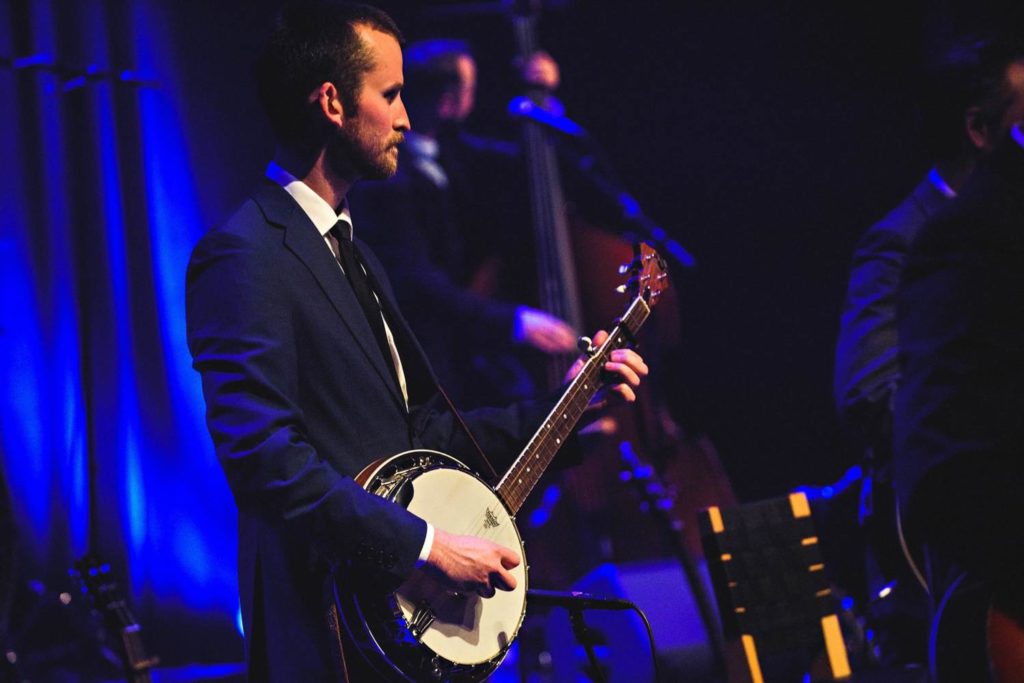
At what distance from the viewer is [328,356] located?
2594 millimetres

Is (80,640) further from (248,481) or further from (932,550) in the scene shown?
(932,550)

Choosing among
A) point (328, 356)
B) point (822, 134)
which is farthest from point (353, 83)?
point (822, 134)

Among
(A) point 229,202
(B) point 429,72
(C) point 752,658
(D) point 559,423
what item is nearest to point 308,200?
(D) point 559,423

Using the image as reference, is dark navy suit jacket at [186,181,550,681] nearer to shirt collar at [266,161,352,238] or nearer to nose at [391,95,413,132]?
shirt collar at [266,161,352,238]

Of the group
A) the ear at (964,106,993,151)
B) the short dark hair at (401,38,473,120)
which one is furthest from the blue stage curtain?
the ear at (964,106,993,151)

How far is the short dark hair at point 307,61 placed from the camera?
9.26 ft

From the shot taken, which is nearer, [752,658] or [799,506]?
[752,658]

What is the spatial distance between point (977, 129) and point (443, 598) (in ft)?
7.85

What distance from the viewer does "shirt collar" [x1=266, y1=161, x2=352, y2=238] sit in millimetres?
2822

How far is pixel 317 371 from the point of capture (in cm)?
259

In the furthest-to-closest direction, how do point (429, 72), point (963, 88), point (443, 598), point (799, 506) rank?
point (429, 72) < point (963, 88) < point (799, 506) < point (443, 598)

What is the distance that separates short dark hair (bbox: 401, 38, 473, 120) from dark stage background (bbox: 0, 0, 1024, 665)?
28cm

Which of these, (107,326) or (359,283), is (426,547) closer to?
(359,283)

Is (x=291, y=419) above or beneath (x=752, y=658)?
above
